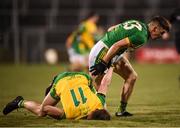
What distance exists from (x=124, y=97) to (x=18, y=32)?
21.2 metres

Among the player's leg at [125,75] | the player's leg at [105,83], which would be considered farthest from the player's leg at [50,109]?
the player's leg at [125,75]

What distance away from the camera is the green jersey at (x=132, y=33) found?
10.3m

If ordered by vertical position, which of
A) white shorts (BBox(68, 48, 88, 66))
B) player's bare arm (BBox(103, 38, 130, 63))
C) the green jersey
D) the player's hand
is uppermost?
the green jersey

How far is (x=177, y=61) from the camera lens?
32.1 meters

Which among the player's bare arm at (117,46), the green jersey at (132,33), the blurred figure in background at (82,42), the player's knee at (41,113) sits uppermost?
the green jersey at (132,33)

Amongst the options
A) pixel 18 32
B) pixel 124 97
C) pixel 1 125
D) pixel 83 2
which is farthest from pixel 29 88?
pixel 83 2

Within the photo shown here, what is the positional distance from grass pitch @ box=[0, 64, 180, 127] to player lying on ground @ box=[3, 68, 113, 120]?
0.14 metres

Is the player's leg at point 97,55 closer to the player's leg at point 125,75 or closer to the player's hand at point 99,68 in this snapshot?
the player's leg at point 125,75

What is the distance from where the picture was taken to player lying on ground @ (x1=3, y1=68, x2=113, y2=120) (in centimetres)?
1002

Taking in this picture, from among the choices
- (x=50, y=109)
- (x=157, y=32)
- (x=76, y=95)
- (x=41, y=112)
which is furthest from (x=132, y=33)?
(x=41, y=112)

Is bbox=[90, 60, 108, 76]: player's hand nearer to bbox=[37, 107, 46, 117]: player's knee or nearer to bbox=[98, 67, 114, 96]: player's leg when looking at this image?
bbox=[98, 67, 114, 96]: player's leg

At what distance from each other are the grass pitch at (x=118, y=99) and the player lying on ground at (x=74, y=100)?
14 centimetres

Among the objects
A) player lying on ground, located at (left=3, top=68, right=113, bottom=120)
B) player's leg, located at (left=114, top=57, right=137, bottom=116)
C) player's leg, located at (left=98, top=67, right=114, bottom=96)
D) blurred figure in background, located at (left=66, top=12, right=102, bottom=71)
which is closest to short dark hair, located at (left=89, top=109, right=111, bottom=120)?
player lying on ground, located at (left=3, top=68, right=113, bottom=120)

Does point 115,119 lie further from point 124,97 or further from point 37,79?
point 37,79
